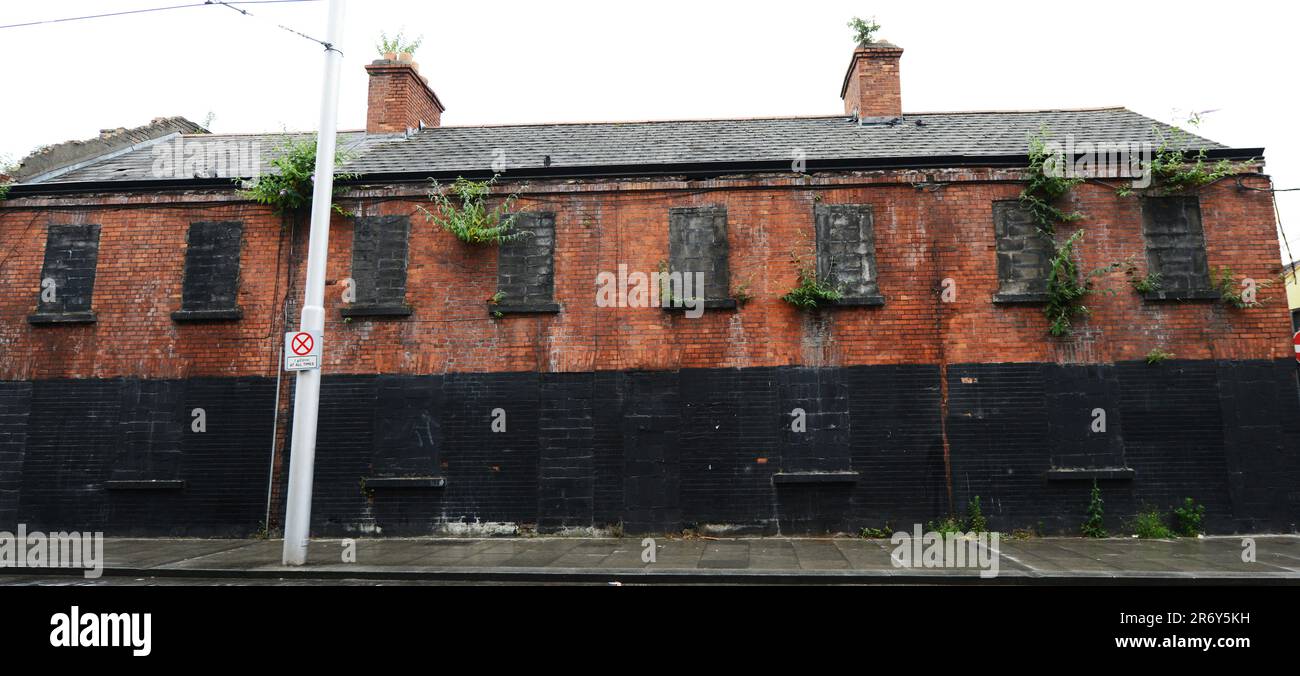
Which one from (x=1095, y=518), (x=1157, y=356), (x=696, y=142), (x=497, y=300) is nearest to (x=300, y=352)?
(x=497, y=300)

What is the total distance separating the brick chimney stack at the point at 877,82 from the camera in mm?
15023

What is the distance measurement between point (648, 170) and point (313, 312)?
5.78 m

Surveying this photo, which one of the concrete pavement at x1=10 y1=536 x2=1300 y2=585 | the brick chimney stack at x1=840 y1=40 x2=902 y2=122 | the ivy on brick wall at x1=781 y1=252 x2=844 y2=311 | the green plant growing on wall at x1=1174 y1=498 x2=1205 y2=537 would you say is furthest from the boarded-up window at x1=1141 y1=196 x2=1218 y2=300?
the brick chimney stack at x1=840 y1=40 x2=902 y2=122

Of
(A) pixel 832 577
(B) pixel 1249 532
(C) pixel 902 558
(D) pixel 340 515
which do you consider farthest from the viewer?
(D) pixel 340 515

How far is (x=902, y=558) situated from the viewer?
358 inches

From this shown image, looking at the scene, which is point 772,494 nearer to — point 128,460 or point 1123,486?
point 1123,486

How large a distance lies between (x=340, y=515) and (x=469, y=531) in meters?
2.15

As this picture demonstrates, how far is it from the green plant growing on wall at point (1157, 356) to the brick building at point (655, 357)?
0.29 ft

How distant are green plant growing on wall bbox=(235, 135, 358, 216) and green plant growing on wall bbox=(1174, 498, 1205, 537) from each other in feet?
46.9

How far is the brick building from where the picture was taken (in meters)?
11.0

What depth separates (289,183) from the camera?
471 inches

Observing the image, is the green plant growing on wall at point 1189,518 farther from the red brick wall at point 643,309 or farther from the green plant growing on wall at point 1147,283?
the green plant growing on wall at point 1147,283

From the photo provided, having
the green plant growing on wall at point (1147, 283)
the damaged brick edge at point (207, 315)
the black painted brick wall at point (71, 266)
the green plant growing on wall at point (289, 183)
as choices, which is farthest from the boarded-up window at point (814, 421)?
the black painted brick wall at point (71, 266)

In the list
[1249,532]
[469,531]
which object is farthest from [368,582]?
[1249,532]
